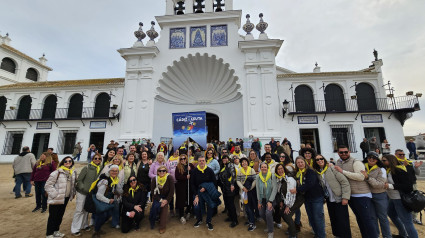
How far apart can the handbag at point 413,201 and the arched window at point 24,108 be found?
70.2ft

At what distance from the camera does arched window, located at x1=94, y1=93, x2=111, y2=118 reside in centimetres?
1424

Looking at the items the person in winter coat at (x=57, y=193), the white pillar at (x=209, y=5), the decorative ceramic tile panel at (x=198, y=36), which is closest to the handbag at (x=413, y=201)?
the person in winter coat at (x=57, y=193)

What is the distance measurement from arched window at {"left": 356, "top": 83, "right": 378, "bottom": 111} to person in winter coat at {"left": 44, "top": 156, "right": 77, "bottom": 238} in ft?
52.4

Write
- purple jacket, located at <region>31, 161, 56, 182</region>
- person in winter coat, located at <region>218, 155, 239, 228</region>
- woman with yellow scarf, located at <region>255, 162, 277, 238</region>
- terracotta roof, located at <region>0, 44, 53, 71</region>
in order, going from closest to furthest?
woman with yellow scarf, located at <region>255, 162, 277, 238</region> < person in winter coat, located at <region>218, 155, 239, 228</region> < purple jacket, located at <region>31, 161, 56, 182</region> < terracotta roof, located at <region>0, 44, 53, 71</region>

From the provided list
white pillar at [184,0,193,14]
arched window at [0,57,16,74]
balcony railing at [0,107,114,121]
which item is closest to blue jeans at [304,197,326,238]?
balcony railing at [0,107,114,121]

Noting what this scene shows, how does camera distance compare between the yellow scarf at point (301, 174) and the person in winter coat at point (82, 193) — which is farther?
the person in winter coat at point (82, 193)

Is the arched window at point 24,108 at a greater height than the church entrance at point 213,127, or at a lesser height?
greater

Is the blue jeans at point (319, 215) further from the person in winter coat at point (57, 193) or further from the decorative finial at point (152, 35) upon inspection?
the decorative finial at point (152, 35)

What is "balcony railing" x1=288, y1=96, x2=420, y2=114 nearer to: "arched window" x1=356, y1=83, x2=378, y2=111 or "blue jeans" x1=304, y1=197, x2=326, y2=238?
"arched window" x1=356, y1=83, x2=378, y2=111

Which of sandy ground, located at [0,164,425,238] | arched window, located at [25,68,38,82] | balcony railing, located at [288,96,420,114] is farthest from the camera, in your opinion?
arched window, located at [25,68,38,82]

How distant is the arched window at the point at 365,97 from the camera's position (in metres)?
12.8

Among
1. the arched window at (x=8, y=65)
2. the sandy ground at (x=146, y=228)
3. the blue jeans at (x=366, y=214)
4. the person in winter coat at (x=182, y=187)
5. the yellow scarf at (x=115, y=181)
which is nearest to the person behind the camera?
the blue jeans at (x=366, y=214)

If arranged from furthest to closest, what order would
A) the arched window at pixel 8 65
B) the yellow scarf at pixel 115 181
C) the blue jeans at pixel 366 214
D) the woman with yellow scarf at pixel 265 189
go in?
the arched window at pixel 8 65, the yellow scarf at pixel 115 181, the woman with yellow scarf at pixel 265 189, the blue jeans at pixel 366 214

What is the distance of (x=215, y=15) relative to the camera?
14398 millimetres
